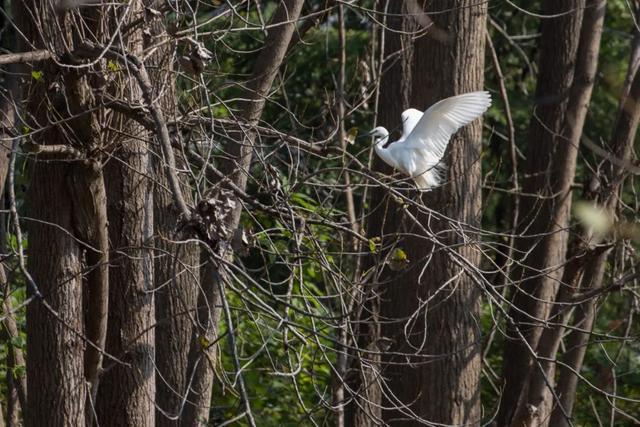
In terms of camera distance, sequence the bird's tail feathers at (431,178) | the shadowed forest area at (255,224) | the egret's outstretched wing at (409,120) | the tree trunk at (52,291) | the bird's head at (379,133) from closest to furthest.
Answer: the shadowed forest area at (255,224) → the tree trunk at (52,291) → the bird's head at (379,133) → the bird's tail feathers at (431,178) → the egret's outstretched wing at (409,120)

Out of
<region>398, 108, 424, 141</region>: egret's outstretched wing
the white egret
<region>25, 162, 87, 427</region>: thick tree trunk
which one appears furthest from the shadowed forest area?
<region>398, 108, 424, 141</region>: egret's outstretched wing

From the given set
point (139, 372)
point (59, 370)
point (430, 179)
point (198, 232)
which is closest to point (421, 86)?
point (430, 179)

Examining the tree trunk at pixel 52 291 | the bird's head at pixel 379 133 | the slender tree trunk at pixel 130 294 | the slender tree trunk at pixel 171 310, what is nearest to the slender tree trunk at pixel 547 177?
the bird's head at pixel 379 133

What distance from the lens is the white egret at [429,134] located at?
17.6 ft

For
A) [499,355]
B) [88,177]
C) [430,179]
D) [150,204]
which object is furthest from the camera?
[499,355]

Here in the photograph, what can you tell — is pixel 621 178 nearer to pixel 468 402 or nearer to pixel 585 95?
pixel 585 95

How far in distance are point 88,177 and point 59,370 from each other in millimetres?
836

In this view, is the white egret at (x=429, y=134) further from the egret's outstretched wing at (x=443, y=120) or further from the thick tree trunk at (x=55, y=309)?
the thick tree trunk at (x=55, y=309)

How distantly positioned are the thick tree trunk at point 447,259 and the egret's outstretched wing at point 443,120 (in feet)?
2.09

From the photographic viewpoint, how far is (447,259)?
626 centimetres

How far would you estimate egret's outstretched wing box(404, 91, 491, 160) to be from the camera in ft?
17.6

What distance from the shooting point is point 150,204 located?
489cm

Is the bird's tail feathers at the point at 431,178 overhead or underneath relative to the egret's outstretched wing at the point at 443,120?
underneath

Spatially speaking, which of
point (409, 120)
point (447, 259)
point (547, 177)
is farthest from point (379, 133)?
point (547, 177)
